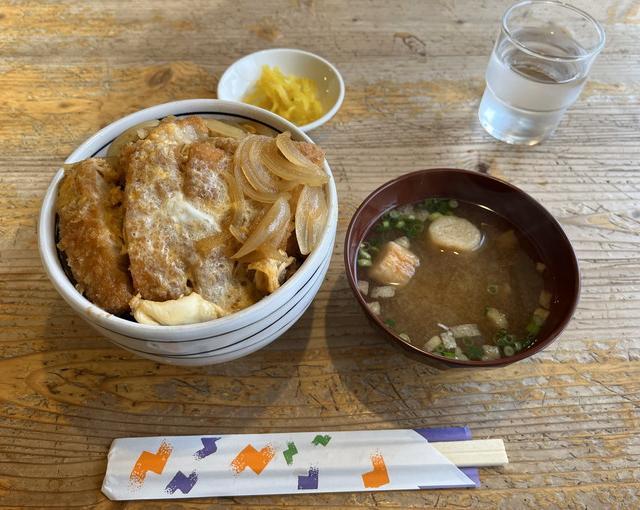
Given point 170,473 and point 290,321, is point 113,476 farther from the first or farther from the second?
point 290,321

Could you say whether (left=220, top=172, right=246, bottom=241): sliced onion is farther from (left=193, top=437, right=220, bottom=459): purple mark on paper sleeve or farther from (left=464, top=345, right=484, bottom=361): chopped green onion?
(left=464, top=345, right=484, bottom=361): chopped green onion

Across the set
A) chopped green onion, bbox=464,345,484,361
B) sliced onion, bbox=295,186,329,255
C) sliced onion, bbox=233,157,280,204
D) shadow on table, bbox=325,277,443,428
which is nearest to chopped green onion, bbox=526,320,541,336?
chopped green onion, bbox=464,345,484,361

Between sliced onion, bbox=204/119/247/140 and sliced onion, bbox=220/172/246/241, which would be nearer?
sliced onion, bbox=220/172/246/241

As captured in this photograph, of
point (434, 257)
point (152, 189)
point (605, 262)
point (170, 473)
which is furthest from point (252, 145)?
point (605, 262)

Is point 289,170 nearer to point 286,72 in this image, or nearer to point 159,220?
point 159,220

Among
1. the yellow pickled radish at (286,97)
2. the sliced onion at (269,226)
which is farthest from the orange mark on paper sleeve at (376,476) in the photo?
the yellow pickled radish at (286,97)
